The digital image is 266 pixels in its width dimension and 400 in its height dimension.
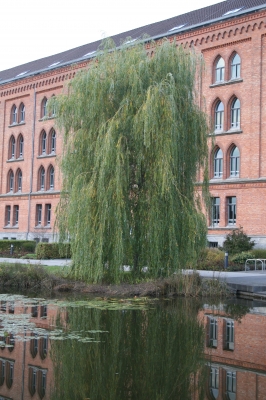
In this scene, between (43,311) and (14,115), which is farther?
(14,115)

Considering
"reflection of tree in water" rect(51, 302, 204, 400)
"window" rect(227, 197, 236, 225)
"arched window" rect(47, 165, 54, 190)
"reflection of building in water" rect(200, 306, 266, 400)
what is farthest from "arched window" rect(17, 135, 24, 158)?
"reflection of tree in water" rect(51, 302, 204, 400)

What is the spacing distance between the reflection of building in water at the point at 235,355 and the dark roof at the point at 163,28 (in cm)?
1356

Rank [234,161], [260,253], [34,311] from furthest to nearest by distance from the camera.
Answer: [234,161] → [260,253] → [34,311]

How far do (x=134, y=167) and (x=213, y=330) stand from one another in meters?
6.47

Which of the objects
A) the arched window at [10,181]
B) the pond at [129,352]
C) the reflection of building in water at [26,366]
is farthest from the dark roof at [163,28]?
the reflection of building in water at [26,366]

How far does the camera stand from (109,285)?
16531mm

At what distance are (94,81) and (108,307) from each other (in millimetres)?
6933

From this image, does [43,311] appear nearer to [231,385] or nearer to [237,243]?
[231,385]

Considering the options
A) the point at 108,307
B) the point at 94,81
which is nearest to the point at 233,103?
the point at 94,81

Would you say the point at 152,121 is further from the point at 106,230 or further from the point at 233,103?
the point at 233,103

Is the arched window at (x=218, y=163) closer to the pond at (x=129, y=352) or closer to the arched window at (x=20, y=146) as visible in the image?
the pond at (x=129, y=352)

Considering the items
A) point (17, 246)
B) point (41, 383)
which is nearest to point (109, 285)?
point (41, 383)

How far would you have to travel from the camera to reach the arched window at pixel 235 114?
29344 millimetres

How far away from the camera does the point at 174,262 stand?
15523 mm
